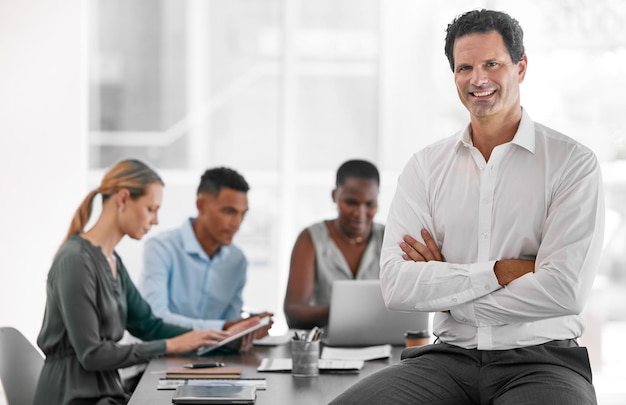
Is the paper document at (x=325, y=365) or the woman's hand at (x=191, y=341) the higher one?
the woman's hand at (x=191, y=341)

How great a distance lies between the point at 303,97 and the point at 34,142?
1.77 meters

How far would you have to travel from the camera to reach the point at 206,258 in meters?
4.33

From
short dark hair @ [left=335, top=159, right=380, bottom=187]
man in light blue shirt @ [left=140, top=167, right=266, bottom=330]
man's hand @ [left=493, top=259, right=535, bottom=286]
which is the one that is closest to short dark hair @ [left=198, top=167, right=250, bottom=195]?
man in light blue shirt @ [left=140, top=167, right=266, bottom=330]

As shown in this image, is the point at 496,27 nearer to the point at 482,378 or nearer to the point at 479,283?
the point at 479,283

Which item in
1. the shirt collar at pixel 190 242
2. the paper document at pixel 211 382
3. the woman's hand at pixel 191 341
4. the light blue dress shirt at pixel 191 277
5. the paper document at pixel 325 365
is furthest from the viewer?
the shirt collar at pixel 190 242

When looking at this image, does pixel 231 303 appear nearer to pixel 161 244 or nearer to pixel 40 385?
pixel 161 244

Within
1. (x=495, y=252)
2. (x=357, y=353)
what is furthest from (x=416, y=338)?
(x=495, y=252)

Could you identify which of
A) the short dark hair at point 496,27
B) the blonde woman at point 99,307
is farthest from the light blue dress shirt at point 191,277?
the short dark hair at point 496,27

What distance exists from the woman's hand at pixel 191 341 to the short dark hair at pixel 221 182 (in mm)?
1108

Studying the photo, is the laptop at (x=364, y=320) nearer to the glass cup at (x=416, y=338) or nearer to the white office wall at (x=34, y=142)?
the glass cup at (x=416, y=338)

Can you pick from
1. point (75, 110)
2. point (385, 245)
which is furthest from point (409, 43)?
point (385, 245)

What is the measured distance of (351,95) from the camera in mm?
6480

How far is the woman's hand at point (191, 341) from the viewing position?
333 cm

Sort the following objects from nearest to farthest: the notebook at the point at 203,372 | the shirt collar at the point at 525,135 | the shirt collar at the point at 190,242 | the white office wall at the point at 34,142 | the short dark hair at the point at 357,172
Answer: the shirt collar at the point at 525,135, the notebook at the point at 203,372, the shirt collar at the point at 190,242, the short dark hair at the point at 357,172, the white office wall at the point at 34,142
